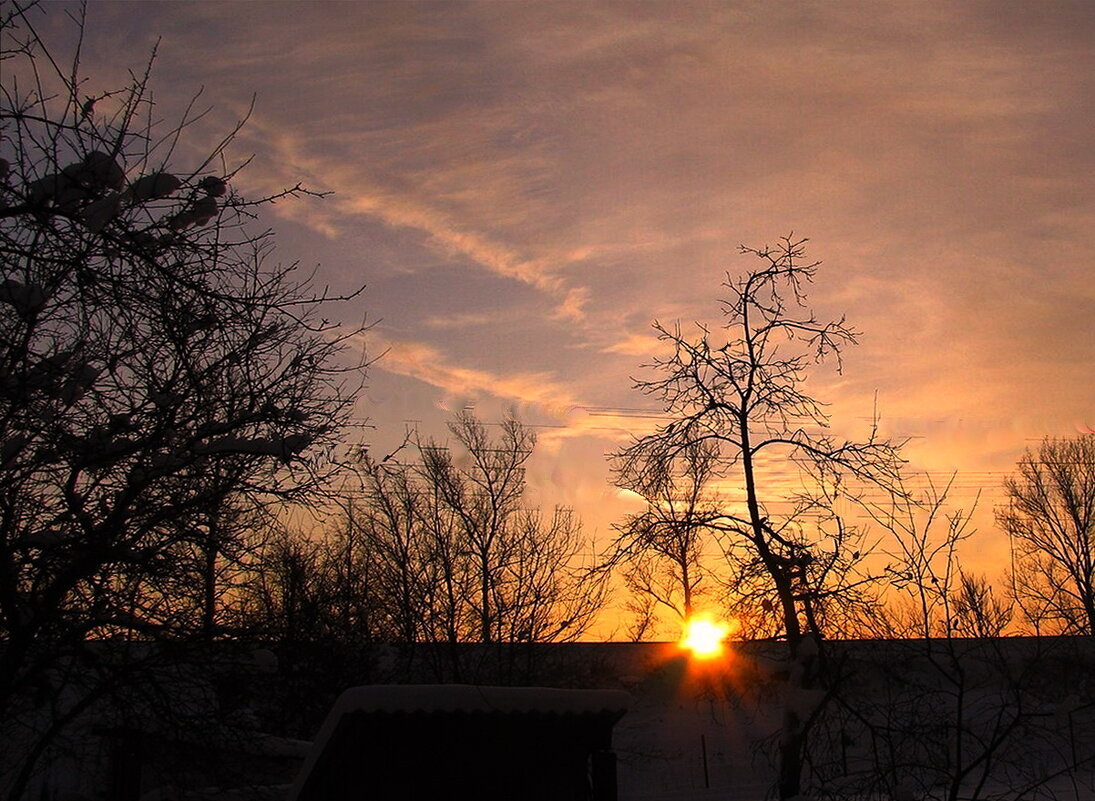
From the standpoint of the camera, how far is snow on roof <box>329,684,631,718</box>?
754 centimetres

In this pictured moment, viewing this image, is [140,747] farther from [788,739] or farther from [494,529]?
[494,529]

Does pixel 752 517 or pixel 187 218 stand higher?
pixel 187 218

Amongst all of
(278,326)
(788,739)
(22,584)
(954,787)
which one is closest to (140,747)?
(22,584)

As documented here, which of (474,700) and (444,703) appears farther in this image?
(474,700)

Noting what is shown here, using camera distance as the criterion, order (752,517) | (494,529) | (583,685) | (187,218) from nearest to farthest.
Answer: (187,218)
(752,517)
(494,529)
(583,685)

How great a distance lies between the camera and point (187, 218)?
19.3 ft

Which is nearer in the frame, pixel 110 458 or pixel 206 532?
pixel 110 458

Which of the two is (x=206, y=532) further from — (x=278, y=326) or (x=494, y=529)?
(x=494, y=529)

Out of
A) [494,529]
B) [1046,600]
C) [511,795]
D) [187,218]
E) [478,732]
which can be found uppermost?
[494,529]

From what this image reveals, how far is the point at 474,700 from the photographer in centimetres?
789

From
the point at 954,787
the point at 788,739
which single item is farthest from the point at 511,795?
the point at 954,787

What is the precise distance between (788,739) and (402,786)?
3.52m

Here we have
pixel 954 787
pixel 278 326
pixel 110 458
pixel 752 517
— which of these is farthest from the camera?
pixel 752 517

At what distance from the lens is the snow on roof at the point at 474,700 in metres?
7.54
